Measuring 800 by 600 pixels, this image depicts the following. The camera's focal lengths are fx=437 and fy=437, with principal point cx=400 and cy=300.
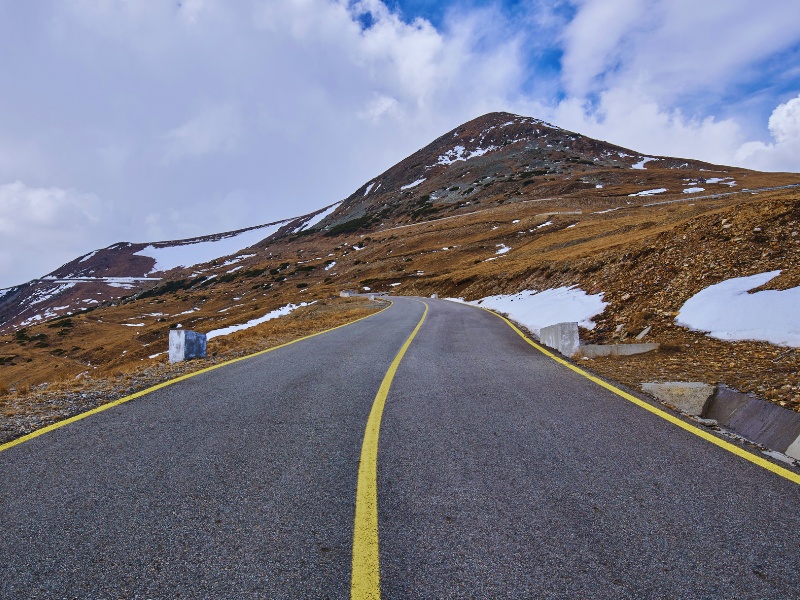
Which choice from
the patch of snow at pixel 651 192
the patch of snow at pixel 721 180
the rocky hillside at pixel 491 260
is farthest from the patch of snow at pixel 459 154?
the patch of snow at pixel 651 192

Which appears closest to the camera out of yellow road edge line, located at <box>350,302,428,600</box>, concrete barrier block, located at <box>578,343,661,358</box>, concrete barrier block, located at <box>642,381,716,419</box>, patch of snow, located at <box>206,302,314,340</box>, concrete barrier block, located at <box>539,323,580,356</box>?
yellow road edge line, located at <box>350,302,428,600</box>

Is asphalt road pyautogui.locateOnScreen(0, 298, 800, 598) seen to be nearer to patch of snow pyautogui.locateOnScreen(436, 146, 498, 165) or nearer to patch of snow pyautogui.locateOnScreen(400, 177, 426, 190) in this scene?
patch of snow pyautogui.locateOnScreen(400, 177, 426, 190)

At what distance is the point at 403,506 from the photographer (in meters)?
3.15

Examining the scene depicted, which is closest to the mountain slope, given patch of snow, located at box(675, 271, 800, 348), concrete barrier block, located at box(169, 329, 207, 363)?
patch of snow, located at box(675, 271, 800, 348)

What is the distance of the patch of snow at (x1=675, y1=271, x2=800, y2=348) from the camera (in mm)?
7383

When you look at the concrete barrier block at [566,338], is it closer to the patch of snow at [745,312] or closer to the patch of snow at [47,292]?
the patch of snow at [745,312]

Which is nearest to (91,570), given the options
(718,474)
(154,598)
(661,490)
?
(154,598)

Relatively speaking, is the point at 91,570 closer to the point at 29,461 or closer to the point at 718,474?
the point at 29,461

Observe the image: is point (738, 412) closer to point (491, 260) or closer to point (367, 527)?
point (367, 527)

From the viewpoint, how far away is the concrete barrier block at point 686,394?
5.47 metres

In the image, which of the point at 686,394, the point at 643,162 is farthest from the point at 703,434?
the point at 643,162

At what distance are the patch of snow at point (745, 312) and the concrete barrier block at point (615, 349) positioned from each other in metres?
1.14

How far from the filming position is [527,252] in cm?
4719

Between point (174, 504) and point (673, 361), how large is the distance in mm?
7893
